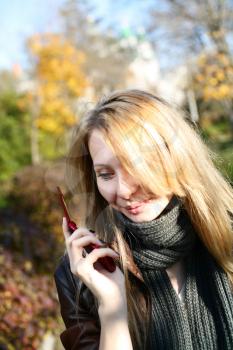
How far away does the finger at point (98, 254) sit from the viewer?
1478 millimetres

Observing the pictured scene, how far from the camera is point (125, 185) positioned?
1.49 m

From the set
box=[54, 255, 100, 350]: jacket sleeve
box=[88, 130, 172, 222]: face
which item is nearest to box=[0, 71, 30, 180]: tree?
box=[54, 255, 100, 350]: jacket sleeve

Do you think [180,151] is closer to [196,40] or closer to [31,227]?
[31,227]

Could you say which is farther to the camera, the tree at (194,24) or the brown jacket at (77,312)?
the tree at (194,24)

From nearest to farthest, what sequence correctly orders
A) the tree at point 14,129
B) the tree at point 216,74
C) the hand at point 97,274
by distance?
1. the hand at point 97,274
2. the tree at point 216,74
3. the tree at point 14,129

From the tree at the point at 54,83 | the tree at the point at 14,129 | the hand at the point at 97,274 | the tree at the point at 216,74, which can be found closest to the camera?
the hand at the point at 97,274

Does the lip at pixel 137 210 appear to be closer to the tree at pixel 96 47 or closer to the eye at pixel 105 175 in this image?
the eye at pixel 105 175

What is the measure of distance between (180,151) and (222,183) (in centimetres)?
Result: 22

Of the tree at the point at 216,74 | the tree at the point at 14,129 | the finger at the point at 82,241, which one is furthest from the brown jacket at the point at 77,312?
the tree at the point at 14,129

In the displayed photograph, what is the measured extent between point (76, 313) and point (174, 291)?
0.32 m

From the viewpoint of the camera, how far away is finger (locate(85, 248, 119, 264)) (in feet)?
4.85

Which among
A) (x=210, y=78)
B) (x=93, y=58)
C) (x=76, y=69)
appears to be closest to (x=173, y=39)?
(x=210, y=78)

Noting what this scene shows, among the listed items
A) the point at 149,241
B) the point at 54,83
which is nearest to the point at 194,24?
the point at 54,83

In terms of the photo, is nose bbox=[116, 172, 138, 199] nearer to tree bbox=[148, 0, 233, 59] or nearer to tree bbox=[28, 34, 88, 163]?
tree bbox=[148, 0, 233, 59]
